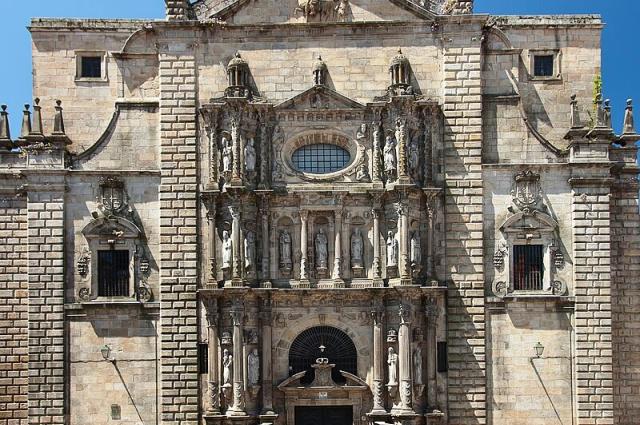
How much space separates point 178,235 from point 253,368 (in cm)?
480

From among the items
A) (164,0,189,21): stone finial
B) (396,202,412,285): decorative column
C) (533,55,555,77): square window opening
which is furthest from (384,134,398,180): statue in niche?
(164,0,189,21): stone finial

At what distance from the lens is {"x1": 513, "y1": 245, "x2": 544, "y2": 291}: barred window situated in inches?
1153

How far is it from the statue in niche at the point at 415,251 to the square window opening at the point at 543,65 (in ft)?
24.6

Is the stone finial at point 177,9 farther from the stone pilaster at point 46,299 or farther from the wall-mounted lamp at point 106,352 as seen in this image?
the wall-mounted lamp at point 106,352

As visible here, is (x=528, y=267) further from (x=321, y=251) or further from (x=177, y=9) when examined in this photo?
(x=177, y=9)

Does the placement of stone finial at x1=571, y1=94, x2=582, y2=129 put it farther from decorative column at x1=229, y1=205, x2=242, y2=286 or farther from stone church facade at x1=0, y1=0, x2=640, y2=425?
decorative column at x1=229, y1=205, x2=242, y2=286

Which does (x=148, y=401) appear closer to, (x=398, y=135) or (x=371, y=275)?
(x=371, y=275)

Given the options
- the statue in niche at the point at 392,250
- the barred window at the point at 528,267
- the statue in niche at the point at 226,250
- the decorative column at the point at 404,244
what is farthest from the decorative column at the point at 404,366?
the statue in niche at the point at 226,250

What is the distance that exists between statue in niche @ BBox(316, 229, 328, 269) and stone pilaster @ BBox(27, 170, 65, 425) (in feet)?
26.2

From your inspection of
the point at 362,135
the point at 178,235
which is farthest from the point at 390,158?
the point at 178,235

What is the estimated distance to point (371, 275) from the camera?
95.7 feet

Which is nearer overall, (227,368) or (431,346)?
(227,368)

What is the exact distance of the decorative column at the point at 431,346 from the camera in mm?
28766

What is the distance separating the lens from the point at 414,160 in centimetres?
2917
